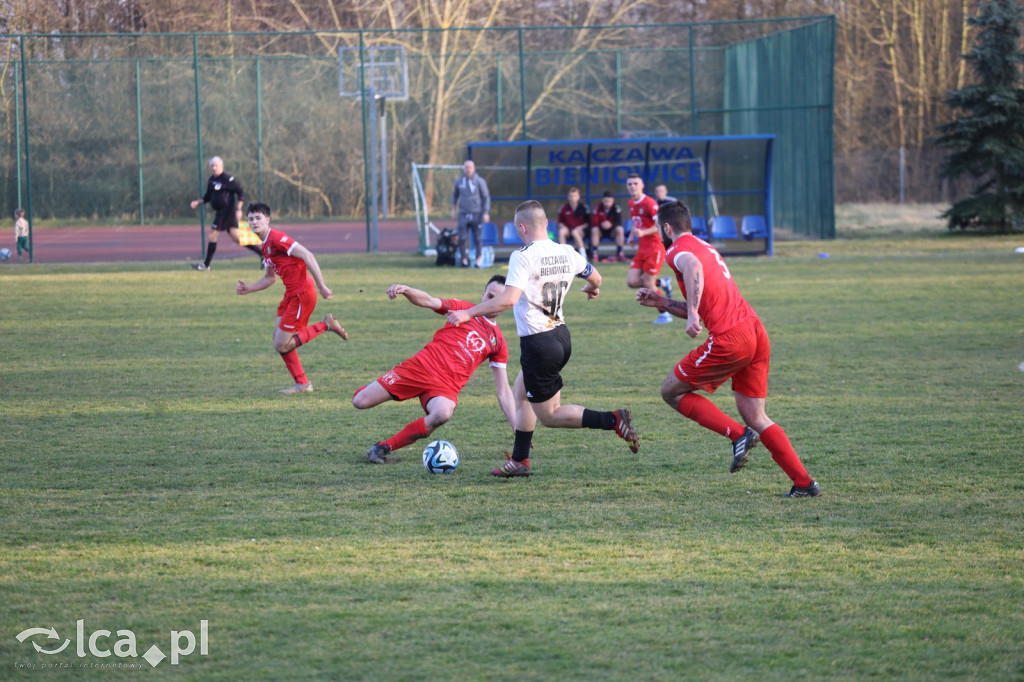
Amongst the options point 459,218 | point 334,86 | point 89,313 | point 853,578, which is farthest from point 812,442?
point 334,86

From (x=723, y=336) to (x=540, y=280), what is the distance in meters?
1.12

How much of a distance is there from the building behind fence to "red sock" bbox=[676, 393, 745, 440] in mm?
17721

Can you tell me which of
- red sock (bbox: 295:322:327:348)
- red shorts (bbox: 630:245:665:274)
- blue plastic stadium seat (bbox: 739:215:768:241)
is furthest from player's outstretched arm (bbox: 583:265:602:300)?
blue plastic stadium seat (bbox: 739:215:768:241)

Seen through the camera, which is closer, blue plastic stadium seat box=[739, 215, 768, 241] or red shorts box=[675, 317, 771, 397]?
red shorts box=[675, 317, 771, 397]

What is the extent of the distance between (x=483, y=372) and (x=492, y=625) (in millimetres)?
6215

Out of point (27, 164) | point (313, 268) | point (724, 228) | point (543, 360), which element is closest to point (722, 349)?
point (543, 360)

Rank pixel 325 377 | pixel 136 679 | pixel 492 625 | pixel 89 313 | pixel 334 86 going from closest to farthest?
pixel 136 679 → pixel 492 625 → pixel 325 377 → pixel 89 313 → pixel 334 86

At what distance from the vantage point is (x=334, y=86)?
31.5 meters

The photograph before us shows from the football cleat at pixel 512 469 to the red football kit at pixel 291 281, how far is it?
343cm

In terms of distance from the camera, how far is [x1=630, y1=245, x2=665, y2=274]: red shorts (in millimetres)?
13281

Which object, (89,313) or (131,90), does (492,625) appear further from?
(131,90)

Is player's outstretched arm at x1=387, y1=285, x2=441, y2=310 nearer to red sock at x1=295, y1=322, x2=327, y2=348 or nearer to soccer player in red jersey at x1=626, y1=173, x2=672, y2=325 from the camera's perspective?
red sock at x1=295, y1=322, x2=327, y2=348

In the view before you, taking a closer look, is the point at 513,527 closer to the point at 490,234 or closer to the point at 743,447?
the point at 743,447

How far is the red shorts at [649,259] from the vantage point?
13.3 meters
